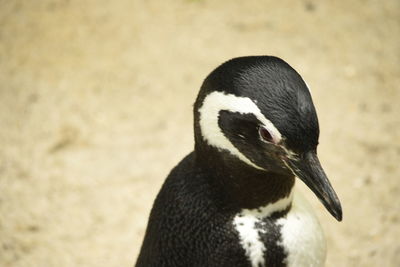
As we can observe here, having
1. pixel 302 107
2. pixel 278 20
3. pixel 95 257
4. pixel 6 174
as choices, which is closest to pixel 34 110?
pixel 6 174

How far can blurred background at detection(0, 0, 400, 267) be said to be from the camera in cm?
228

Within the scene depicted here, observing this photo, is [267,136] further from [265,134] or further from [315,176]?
[315,176]

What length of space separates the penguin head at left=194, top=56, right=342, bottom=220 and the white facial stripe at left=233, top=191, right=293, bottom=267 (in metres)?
0.16

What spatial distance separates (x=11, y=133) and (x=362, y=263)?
1686 millimetres

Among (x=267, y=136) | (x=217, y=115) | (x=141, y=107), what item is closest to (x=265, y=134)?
(x=267, y=136)

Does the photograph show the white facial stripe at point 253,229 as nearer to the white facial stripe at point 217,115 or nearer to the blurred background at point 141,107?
the white facial stripe at point 217,115

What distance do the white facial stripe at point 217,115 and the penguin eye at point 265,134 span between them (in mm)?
11

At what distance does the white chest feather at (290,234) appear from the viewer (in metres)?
1.35

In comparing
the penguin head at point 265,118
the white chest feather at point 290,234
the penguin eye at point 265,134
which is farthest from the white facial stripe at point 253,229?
the penguin eye at point 265,134

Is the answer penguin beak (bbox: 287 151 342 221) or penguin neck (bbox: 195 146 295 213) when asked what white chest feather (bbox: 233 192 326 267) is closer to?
penguin neck (bbox: 195 146 295 213)

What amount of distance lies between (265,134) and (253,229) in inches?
12.0

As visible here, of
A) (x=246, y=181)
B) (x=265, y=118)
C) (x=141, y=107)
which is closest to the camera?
(x=265, y=118)

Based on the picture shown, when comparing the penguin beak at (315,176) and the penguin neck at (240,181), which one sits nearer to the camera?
the penguin beak at (315,176)

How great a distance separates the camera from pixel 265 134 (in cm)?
117
